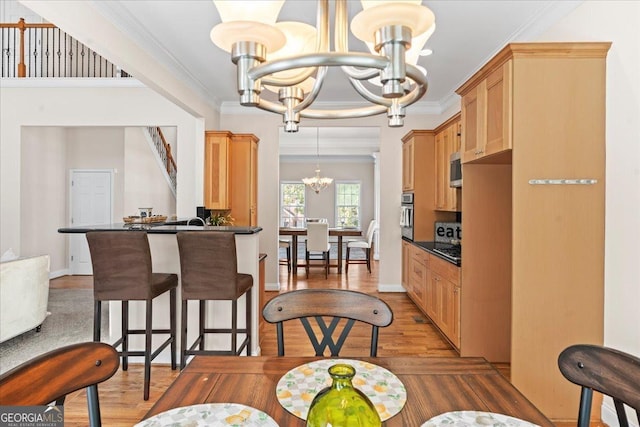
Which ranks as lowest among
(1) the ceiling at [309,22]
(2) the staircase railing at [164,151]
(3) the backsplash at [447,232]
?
(3) the backsplash at [447,232]

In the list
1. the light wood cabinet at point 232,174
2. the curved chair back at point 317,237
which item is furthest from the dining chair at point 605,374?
the curved chair back at point 317,237

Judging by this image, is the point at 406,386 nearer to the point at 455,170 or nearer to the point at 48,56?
the point at 455,170

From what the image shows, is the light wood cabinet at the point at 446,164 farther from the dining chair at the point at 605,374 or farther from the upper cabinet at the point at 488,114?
the dining chair at the point at 605,374

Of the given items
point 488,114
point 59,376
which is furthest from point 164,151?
point 59,376

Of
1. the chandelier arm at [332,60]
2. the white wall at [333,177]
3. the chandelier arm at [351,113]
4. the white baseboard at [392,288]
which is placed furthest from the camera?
the white wall at [333,177]

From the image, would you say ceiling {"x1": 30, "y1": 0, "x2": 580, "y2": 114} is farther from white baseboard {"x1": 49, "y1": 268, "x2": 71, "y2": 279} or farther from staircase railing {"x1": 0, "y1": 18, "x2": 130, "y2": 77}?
white baseboard {"x1": 49, "y1": 268, "x2": 71, "y2": 279}

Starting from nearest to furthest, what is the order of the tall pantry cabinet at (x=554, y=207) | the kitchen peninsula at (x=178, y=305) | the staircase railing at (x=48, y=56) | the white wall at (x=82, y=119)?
the tall pantry cabinet at (x=554, y=207) < the kitchen peninsula at (x=178, y=305) < the white wall at (x=82, y=119) < the staircase railing at (x=48, y=56)

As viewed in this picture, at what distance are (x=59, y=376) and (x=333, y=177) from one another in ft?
34.7

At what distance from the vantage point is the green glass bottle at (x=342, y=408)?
81cm

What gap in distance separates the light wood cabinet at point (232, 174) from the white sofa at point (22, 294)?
2.04 meters

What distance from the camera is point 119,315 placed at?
3.21 meters

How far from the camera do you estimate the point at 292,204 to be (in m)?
11.5

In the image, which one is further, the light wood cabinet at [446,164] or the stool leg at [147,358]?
the light wood cabinet at [446,164]

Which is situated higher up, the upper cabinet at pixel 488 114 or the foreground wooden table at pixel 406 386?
the upper cabinet at pixel 488 114
